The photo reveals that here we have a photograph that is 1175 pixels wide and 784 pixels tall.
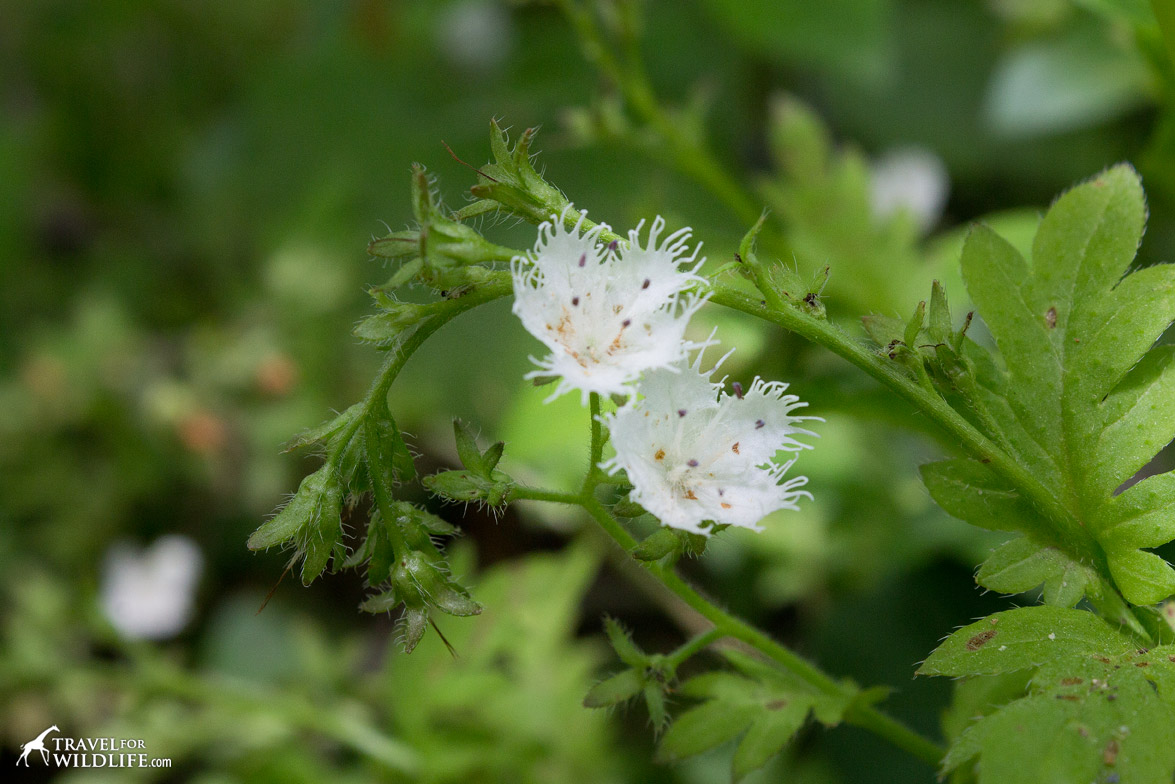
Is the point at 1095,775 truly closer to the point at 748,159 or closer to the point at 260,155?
the point at 748,159

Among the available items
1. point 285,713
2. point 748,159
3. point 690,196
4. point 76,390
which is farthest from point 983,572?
point 76,390

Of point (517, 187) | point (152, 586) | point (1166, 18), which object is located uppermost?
point (152, 586)

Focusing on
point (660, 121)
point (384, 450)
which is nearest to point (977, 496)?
point (384, 450)

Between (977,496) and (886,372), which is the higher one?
(886,372)

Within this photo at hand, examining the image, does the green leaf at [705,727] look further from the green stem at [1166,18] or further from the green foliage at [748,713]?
the green stem at [1166,18]

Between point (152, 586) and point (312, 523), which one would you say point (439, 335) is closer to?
point (152, 586)

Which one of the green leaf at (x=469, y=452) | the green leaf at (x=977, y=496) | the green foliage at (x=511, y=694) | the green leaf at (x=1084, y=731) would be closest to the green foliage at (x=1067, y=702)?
the green leaf at (x=1084, y=731)
